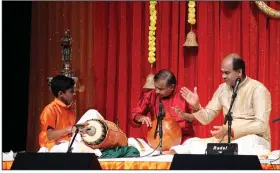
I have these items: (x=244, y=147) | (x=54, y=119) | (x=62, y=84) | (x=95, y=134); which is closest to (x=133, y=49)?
(x=62, y=84)

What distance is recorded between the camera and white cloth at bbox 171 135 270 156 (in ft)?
18.6

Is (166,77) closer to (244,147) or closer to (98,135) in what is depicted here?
(98,135)

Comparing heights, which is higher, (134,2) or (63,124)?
(134,2)

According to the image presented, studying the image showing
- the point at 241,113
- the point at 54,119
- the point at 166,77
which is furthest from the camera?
the point at 166,77

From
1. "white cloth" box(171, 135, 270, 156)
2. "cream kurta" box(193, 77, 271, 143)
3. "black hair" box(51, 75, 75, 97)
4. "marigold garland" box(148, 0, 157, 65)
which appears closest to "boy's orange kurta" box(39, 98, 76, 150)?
"black hair" box(51, 75, 75, 97)

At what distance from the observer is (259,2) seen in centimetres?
776

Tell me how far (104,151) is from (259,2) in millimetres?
3105

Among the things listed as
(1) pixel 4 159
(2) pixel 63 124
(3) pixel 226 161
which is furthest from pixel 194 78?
(3) pixel 226 161

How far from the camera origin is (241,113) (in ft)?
20.5

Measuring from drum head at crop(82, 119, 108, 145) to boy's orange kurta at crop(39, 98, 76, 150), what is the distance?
0.43 meters

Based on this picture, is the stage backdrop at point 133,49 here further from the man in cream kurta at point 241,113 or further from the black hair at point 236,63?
the black hair at point 236,63

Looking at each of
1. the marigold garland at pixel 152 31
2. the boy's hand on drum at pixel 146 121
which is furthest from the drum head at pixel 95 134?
the marigold garland at pixel 152 31

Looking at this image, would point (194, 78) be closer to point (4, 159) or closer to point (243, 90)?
point (243, 90)

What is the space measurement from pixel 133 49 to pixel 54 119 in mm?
2478
